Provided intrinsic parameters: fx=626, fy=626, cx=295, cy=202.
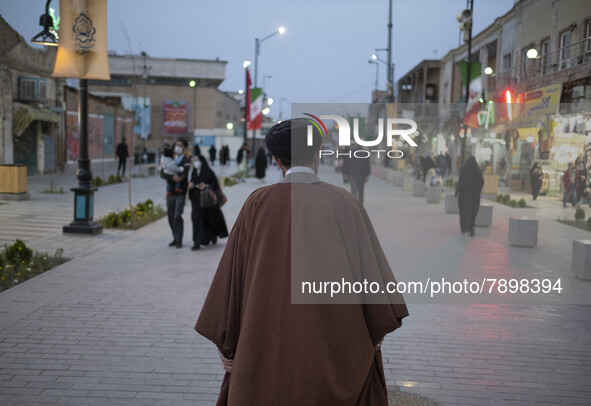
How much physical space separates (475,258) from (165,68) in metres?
69.3

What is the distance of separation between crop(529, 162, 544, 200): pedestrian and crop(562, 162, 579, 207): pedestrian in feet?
10.1

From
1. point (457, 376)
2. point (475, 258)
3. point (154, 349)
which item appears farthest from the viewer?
point (475, 258)

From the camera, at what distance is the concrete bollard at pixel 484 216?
14602 millimetres

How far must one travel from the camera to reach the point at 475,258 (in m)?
10.3

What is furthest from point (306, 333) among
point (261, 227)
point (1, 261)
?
point (1, 261)

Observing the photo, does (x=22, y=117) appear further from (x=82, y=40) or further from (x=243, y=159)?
(x=82, y=40)

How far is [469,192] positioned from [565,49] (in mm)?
3584

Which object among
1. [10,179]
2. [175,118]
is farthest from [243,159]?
[175,118]

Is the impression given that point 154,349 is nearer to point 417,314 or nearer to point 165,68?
point 417,314

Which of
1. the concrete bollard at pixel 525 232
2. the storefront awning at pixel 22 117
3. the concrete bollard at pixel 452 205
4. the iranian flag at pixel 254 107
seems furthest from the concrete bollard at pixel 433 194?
the storefront awning at pixel 22 117

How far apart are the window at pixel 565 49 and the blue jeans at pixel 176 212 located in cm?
675

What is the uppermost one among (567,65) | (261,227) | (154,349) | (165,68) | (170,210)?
(165,68)

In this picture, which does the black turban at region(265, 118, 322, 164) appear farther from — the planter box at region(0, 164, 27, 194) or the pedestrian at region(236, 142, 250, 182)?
the pedestrian at region(236, 142, 250, 182)

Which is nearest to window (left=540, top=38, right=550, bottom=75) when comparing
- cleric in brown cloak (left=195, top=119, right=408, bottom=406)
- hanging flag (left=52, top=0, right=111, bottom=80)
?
hanging flag (left=52, top=0, right=111, bottom=80)
